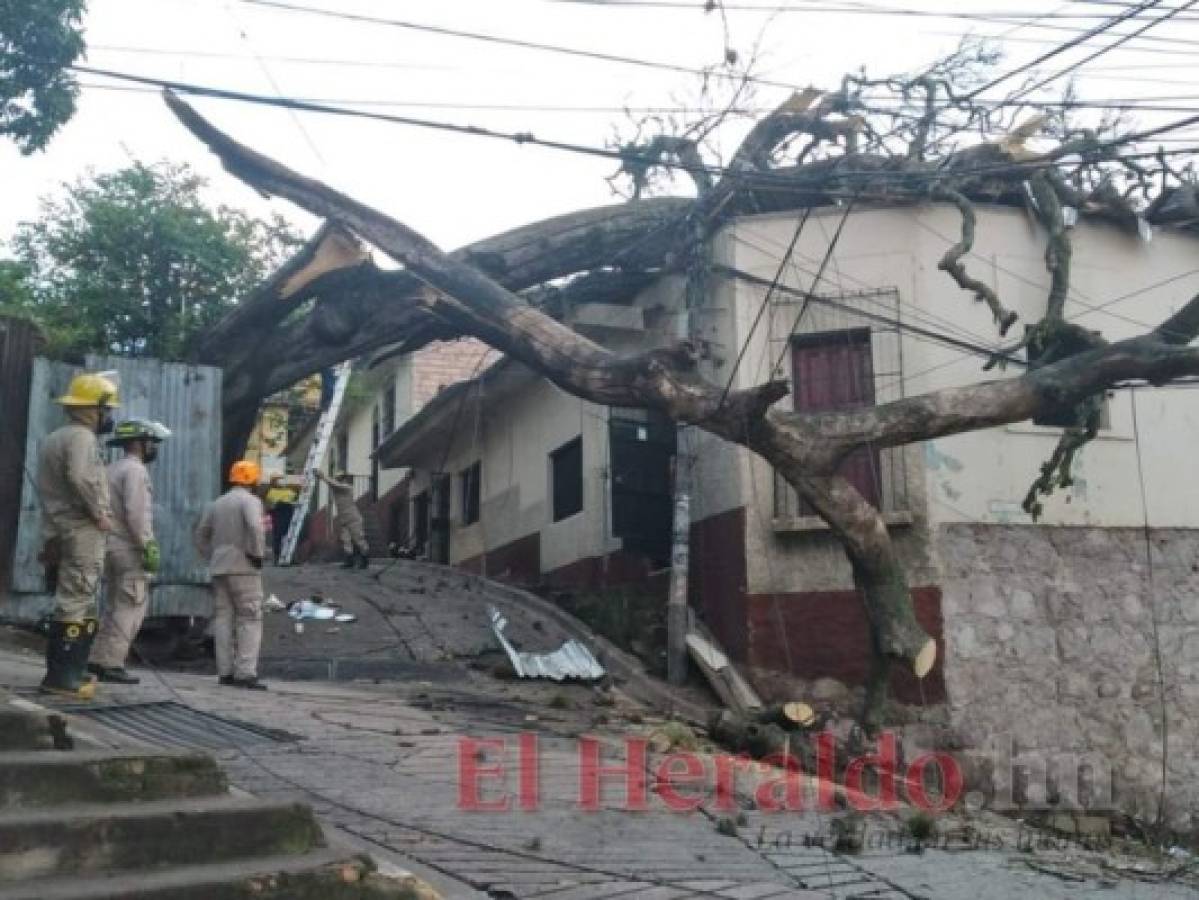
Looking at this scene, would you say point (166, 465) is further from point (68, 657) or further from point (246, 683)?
point (68, 657)

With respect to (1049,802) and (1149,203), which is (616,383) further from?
(1149,203)

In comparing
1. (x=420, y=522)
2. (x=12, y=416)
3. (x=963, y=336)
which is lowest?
(x=12, y=416)

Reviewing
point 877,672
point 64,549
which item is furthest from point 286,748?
point 877,672

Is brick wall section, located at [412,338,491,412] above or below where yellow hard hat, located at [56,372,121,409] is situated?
above

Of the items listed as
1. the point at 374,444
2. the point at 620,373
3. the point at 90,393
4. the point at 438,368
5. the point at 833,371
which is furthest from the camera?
the point at 374,444

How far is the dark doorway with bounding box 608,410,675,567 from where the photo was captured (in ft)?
44.8

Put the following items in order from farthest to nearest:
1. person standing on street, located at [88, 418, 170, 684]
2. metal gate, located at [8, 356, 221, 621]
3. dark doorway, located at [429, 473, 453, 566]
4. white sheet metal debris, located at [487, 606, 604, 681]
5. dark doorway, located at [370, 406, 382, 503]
→ dark doorway, located at [370, 406, 382, 503]
dark doorway, located at [429, 473, 453, 566]
white sheet metal debris, located at [487, 606, 604, 681]
metal gate, located at [8, 356, 221, 621]
person standing on street, located at [88, 418, 170, 684]

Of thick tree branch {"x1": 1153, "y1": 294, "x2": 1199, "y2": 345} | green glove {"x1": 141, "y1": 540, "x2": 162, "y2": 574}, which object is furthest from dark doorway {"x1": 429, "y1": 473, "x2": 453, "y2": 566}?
thick tree branch {"x1": 1153, "y1": 294, "x2": 1199, "y2": 345}

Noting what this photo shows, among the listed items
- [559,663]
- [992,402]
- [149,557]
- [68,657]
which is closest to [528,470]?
[559,663]

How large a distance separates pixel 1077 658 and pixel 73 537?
A: 8.78m

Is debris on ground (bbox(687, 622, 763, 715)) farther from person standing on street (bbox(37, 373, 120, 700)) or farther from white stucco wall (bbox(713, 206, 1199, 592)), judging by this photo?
person standing on street (bbox(37, 373, 120, 700))

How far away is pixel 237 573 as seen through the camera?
9555mm

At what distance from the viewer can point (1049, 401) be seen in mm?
9711

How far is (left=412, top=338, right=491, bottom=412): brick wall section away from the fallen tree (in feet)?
36.8
